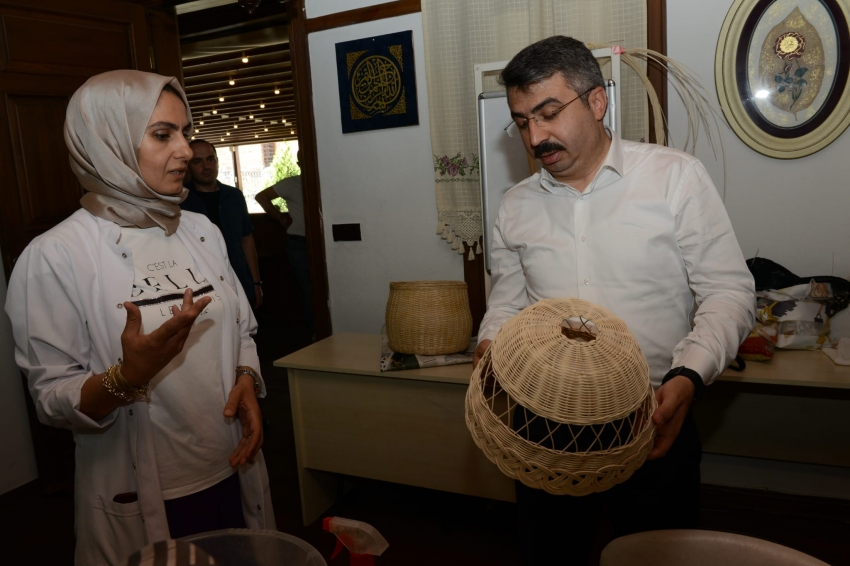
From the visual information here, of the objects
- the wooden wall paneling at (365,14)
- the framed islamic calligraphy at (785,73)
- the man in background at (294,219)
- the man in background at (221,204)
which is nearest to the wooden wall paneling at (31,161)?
the man in background at (221,204)

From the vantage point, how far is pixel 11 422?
2.91 metres

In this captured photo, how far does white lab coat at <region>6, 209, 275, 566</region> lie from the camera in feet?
4.05

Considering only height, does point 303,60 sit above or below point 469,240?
above

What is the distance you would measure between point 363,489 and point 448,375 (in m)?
1.05

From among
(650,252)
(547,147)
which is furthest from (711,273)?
(547,147)

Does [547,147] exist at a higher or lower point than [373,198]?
higher

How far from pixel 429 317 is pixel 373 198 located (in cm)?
113

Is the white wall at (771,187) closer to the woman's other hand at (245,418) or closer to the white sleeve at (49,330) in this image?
the woman's other hand at (245,418)

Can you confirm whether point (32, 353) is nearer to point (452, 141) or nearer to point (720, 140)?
point (452, 141)

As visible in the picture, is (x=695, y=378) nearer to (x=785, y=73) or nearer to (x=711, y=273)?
(x=711, y=273)

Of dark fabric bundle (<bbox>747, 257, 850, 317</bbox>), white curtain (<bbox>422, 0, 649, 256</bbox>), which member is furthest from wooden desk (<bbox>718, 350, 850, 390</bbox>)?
white curtain (<bbox>422, 0, 649, 256</bbox>)

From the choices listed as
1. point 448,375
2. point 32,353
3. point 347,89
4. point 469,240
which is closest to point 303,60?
point 347,89

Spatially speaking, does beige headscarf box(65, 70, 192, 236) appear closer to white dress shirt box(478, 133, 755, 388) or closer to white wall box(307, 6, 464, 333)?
white dress shirt box(478, 133, 755, 388)

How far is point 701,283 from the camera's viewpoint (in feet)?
4.41
